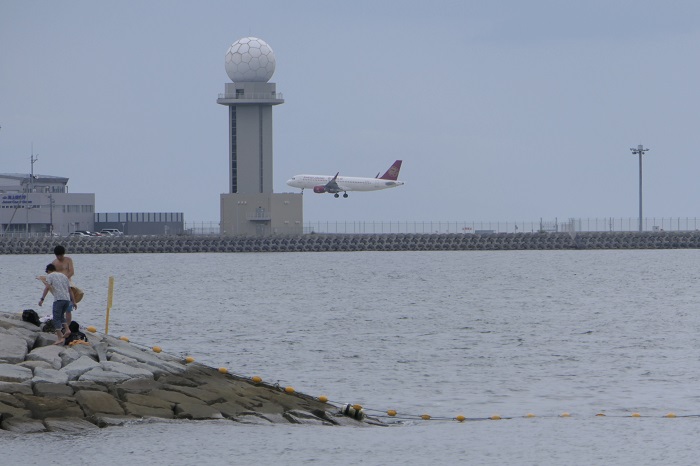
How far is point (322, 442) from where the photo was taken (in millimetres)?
25312

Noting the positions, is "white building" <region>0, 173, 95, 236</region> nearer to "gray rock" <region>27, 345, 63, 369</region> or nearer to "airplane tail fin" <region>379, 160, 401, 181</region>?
"airplane tail fin" <region>379, 160, 401, 181</region>

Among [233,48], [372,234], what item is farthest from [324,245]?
[233,48]

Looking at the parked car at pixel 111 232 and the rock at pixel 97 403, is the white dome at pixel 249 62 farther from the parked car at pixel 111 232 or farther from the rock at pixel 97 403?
the rock at pixel 97 403

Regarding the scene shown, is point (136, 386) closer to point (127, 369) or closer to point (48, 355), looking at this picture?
point (127, 369)

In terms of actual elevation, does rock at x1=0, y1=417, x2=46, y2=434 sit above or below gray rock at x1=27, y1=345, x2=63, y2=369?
below

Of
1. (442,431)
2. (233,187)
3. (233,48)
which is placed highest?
(233,48)

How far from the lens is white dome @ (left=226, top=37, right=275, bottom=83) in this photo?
495 ft

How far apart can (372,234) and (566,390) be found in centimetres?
14146

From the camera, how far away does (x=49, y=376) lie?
2600 cm

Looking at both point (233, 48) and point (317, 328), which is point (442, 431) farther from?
point (233, 48)

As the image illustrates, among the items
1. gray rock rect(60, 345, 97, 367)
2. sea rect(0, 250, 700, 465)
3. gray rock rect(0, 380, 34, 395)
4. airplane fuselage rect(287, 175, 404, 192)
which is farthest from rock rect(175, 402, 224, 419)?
airplane fuselage rect(287, 175, 404, 192)

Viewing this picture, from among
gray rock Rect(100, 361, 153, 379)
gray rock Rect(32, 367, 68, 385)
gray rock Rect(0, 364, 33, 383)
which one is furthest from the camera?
gray rock Rect(100, 361, 153, 379)

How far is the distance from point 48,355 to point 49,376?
1.57 metres

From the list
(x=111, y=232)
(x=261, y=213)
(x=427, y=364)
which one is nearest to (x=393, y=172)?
(x=261, y=213)
